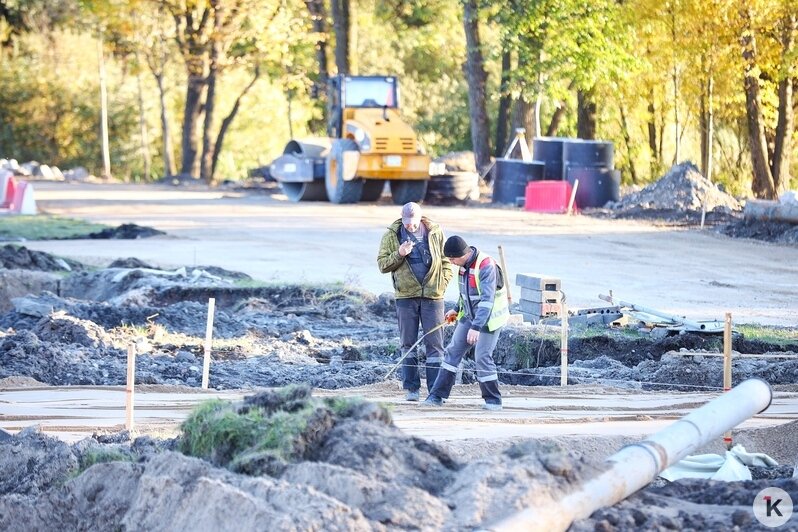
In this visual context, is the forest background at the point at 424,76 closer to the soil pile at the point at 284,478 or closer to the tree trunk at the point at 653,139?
the tree trunk at the point at 653,139

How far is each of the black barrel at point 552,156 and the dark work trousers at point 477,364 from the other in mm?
23588

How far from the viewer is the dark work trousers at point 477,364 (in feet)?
38.0

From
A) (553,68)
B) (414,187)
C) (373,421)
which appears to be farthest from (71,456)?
(553,68)

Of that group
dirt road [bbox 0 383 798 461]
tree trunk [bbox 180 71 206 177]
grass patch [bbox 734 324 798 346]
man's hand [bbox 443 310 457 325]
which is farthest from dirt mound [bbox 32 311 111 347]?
tree trunk [bbox 180 71 206 177]

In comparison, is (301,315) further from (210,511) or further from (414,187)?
(414,187)

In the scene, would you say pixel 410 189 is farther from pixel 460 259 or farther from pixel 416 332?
pixel 460 259

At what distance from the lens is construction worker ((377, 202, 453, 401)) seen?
1230cm

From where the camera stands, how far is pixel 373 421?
781 centimetres

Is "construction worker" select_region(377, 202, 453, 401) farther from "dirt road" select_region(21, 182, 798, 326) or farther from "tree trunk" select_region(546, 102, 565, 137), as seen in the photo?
"tree trunk" select_region(546, 102, 565, 137)

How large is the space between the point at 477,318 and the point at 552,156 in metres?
24.1

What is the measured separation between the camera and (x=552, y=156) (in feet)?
115

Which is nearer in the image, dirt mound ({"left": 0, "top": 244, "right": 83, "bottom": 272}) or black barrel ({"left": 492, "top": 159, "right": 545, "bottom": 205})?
dirt mound ({"left": 0, "top": 244, "right": 83, "bottom": 272})

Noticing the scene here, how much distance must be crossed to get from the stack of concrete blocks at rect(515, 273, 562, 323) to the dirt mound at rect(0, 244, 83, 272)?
29.2ft

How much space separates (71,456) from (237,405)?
1.24 m
